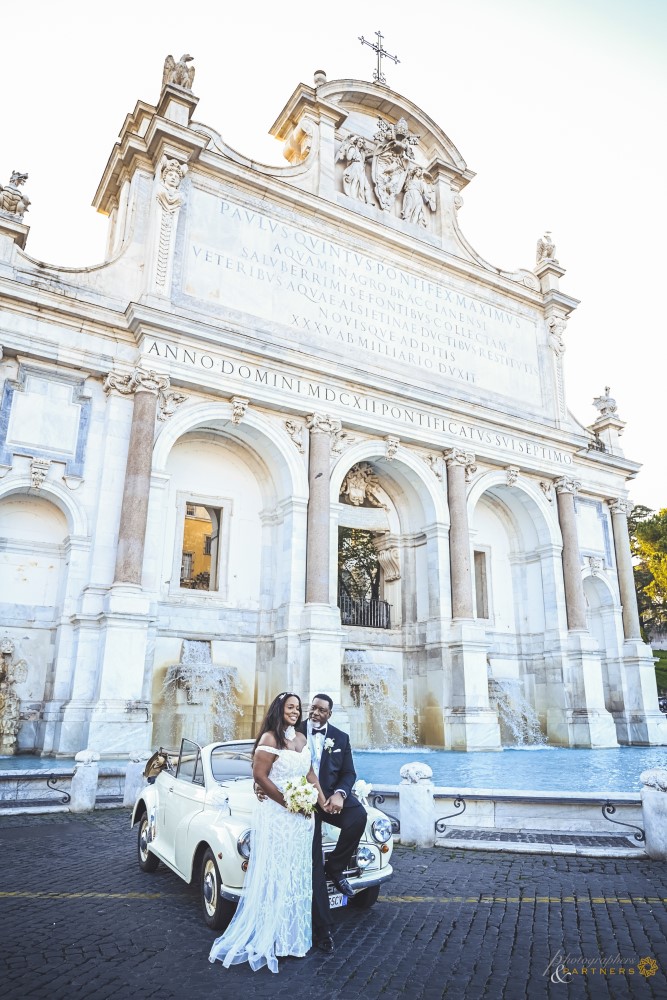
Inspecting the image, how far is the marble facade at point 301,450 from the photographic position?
16516 mm

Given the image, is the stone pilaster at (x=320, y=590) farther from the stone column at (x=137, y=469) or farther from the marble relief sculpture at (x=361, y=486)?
the stone column at (x=137, y=469)

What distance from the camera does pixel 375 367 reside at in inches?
836

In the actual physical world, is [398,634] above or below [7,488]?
below

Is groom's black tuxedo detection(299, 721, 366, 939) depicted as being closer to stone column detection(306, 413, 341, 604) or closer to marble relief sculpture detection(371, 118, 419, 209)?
stone column detection(306, 413, 341, 604)

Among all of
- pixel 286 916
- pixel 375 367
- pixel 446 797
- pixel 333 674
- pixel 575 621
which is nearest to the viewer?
pixel 286 916

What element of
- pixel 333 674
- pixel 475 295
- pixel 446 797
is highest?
pixel 475 295

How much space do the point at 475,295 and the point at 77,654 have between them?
17909mm

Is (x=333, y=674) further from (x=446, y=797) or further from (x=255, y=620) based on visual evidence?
(x=446, y=797)

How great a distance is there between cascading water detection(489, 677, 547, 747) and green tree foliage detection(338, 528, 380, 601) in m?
5.11

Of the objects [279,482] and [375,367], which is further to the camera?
[375,367]

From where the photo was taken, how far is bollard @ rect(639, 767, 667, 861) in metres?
7.77

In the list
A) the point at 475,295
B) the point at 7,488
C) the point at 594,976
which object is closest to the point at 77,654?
the point at 7,488

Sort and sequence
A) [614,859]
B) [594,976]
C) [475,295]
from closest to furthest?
[594,976]
[614,859]
[475,295]

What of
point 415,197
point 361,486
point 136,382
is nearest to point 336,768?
point 136,382
